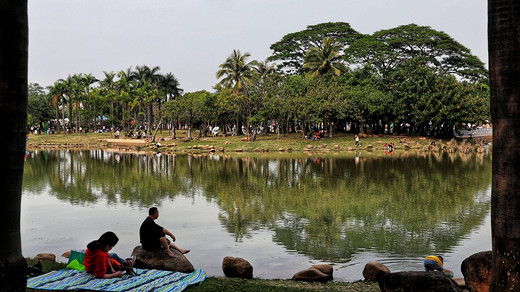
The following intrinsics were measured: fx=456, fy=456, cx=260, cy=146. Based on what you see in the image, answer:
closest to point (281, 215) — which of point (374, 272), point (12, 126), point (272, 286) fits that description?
point (374, 272)

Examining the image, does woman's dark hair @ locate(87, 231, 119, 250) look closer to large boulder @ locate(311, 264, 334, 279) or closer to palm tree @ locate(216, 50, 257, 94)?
large boulder @ locate(311, 264, 334, 279)

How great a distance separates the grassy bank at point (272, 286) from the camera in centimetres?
742

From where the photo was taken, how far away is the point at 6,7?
185 inches

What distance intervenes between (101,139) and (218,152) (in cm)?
2465

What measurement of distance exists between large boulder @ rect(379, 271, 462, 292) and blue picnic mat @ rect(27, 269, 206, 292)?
342 centimetres

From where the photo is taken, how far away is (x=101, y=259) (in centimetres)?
819

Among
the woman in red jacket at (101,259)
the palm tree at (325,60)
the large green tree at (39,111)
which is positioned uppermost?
the palm tree at (325,60)

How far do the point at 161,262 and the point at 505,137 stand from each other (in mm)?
6694

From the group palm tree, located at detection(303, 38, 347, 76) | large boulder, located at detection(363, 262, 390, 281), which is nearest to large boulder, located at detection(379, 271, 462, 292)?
large boulder, located at detection(363, 262, 390, 281)

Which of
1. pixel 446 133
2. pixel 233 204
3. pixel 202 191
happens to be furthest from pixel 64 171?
pixel 446 133

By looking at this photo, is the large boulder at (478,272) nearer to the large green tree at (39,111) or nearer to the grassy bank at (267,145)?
the grassy bank at (267,145)

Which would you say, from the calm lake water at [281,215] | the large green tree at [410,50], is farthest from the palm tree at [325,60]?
the calm lake water at [281,215]

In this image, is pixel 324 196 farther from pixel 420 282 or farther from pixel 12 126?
pixel 12 126

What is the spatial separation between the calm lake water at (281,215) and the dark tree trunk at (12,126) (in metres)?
5.21
